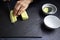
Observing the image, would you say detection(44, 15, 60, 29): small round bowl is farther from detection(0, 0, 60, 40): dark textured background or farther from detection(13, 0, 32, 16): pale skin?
detection(13, 0, 32, 16): pale skin

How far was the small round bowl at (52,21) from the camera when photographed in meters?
0.77

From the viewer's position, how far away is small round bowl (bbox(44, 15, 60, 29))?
30.3 inches

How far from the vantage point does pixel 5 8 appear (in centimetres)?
84

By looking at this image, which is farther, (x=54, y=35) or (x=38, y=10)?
(x=38, y=10)

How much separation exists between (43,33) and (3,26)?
0.19 metres

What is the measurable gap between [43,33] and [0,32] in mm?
197

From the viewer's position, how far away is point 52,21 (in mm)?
802

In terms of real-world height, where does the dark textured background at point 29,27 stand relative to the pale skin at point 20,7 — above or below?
below

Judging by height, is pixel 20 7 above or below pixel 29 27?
above

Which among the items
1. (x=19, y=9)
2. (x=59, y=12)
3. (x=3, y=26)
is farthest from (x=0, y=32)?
(x=59, y=12)

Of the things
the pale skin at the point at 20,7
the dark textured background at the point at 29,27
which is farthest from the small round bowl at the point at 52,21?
the pale skin at the point at 20,7

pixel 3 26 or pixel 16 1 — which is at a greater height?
pixel 16 1

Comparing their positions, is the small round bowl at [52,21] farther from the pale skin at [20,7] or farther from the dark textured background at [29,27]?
the pale skin at [20,7]

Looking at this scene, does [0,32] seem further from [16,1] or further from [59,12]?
[59,12]
